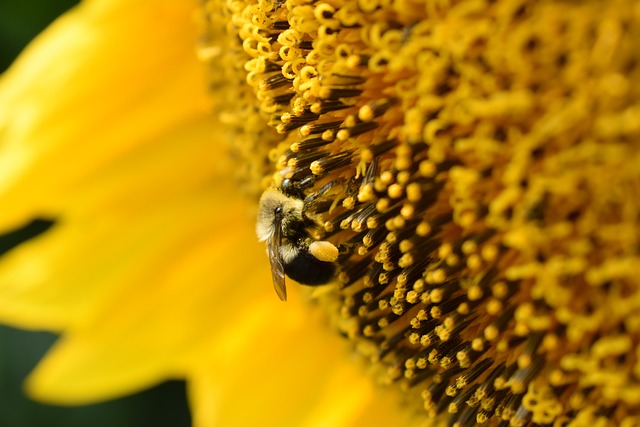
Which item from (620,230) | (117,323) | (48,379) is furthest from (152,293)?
(620,230)

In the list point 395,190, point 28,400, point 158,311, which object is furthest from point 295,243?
point 28,400

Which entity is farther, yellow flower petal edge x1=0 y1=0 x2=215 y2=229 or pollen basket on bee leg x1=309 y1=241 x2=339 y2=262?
yellow flower petal edge x1=0 y1=0 x2=215 y2=229

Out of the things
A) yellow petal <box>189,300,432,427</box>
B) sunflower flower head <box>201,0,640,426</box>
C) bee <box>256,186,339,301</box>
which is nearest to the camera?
sunflower flower head <box>201,0,640,426</box>

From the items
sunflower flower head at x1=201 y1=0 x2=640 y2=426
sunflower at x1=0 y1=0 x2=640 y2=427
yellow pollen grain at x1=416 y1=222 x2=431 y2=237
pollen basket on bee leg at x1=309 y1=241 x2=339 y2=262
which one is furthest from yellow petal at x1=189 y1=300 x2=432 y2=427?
yellow pollen grain at x1=416 y1=222 x2=431 y2=237

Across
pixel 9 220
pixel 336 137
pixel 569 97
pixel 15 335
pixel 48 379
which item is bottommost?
pixel 15 335

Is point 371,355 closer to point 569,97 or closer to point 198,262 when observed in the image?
point 198,262

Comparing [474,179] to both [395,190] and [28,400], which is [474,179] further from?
[28,400]

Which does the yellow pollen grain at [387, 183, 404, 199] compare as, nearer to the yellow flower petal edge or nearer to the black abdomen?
the black abdomen
